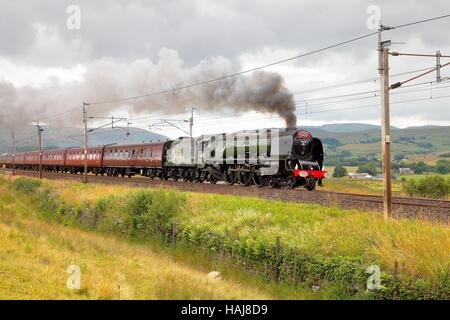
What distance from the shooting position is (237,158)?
1308 inches

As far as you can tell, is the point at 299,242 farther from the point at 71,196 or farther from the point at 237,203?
the point at 71,196

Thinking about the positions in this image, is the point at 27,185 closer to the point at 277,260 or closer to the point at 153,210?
the point at 153,210

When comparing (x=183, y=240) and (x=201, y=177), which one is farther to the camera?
(x=201, y=177)

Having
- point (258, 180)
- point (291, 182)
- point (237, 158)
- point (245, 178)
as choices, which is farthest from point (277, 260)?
point (237, 158)

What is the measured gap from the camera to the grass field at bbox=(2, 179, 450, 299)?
462 inches

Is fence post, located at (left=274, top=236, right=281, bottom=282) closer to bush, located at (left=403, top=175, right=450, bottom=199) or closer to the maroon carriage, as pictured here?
bush, located at (left=403, top=175, right=450, bottom=199)

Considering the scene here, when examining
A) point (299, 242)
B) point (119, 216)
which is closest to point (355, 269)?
point (299, 242)

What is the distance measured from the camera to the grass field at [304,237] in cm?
1173

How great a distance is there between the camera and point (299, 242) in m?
14.7

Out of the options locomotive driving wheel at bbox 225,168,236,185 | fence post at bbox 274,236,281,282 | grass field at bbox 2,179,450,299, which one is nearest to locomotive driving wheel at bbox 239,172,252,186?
locomotive driving wheel at bbox 225,168,236,185

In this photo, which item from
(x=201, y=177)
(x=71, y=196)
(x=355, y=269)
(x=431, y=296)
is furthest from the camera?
(x=201, y=177)

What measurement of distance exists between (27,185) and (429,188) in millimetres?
36991
